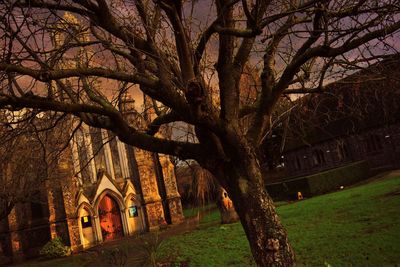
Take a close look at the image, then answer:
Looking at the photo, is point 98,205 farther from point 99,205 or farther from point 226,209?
point 226,209

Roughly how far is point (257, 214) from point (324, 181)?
25.0 metres

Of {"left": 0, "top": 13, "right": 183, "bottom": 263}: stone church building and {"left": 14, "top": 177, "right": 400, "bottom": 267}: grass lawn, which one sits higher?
{"left": 0, "top": 13, "right": 183, "bottom": 263}: stone church building

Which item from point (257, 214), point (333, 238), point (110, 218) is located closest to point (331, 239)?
point (333, 238)

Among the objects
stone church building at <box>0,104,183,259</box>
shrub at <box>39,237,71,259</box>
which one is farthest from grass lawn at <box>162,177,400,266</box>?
stone church building at <box>0,104,183,259</box>

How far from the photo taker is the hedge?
95.2 feet

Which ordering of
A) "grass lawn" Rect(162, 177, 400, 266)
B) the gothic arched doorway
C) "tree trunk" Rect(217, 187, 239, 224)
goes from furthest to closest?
the gothic arched doorway
"tree trunk" Rect(217, 187, 239, 224)
"grass lawn" Rect(162, 177, 400, 266)

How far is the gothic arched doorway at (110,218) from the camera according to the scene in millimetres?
32656

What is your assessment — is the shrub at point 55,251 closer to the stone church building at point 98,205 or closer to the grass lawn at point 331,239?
the stone church building at point 98,205

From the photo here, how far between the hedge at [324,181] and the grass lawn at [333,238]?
8739 millimetres

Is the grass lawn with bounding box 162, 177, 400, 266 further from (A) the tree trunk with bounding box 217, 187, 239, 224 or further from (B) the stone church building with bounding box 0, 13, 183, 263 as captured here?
(B) the stone church building with bounding box 0, 13, 183, 263

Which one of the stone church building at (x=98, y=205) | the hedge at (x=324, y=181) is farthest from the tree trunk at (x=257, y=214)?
the stone church building at (x=98, y=205)

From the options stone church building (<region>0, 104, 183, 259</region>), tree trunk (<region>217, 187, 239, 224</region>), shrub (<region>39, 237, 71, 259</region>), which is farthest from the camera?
stone church building (<region>0, 104, 183, 259</region>)

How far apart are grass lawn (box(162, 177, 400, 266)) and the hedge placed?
8.74m

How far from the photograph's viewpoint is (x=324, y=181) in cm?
2944
